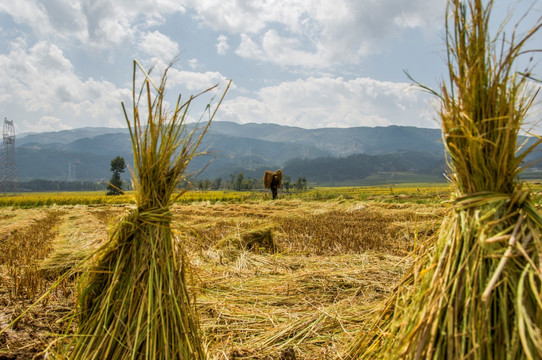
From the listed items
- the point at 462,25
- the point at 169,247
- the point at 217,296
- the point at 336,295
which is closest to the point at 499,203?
the point at 462,25

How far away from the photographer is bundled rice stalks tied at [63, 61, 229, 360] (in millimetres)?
1754

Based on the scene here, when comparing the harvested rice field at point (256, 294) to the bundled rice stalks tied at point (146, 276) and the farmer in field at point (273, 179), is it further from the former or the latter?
the farmer in field at point (273, 179)

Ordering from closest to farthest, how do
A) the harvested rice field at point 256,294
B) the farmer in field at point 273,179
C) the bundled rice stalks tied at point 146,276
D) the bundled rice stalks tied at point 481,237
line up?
the bundled rice stalks tied at point 481,237
the bundled rice stalks tied at point 146,276
the harvested rice field at point 256,294
the farmer in field at point 273,179

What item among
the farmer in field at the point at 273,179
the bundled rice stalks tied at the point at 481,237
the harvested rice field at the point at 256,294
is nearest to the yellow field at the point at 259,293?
the harvested rice field at the point at 256,294

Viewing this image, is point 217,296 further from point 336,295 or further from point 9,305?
point 9,305

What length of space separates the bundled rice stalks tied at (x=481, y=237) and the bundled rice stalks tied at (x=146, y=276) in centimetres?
121

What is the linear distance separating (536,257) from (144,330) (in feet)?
6.20

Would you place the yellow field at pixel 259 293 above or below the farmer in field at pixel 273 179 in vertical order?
below

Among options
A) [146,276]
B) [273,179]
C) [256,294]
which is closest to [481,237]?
[146,276]

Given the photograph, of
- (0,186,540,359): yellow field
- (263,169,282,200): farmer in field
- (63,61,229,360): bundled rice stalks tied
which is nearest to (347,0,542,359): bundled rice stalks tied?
(0,186,540,359): yellow field

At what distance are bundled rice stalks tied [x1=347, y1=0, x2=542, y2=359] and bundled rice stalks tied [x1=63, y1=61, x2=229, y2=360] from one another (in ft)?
3.98

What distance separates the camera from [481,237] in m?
1.30

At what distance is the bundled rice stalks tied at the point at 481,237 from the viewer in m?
1.22

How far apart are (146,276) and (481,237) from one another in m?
1.70
